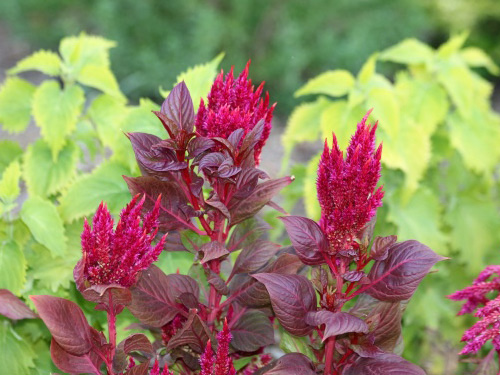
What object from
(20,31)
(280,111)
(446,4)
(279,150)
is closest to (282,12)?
(280,111)

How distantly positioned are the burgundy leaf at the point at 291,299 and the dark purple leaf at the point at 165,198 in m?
0.25

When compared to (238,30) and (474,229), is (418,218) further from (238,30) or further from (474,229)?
(238,30)

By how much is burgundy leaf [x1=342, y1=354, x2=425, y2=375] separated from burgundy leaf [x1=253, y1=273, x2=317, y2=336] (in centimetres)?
13

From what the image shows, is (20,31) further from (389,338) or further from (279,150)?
(389,338)

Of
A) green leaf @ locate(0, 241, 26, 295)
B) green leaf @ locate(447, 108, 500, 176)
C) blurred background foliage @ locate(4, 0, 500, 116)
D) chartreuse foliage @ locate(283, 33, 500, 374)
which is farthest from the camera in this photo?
blurred background foliage @ locate(4, 0, 500, 116)

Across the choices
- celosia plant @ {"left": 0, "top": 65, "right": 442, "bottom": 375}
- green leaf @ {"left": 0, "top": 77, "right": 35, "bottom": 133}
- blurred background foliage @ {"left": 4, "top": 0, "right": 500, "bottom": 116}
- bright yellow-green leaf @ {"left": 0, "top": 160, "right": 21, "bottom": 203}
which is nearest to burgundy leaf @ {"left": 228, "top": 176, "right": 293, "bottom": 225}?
celosia plant @ {"left": 0, "top": 65, "right": 442, "bottom": 375}

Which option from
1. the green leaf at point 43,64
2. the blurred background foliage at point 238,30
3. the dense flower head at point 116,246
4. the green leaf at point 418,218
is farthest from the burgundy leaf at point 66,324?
the blurred background foliage at point 238,30

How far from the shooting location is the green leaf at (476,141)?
2740 millimetres

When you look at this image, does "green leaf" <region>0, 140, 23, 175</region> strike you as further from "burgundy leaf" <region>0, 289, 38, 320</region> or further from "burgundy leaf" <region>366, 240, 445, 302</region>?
"burgundy leaf" <region>366, 240, 445, 302</region>

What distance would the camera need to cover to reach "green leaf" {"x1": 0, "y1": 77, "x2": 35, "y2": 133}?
7.41 feet

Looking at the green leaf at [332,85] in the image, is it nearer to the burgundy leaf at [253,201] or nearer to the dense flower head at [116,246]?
the burgundy leaf at [253,201]

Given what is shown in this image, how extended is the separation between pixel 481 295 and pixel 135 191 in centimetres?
88

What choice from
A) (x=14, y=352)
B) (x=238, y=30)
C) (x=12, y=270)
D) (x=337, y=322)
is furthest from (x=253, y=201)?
(x=238, y=30)

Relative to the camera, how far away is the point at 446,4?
296 inches
